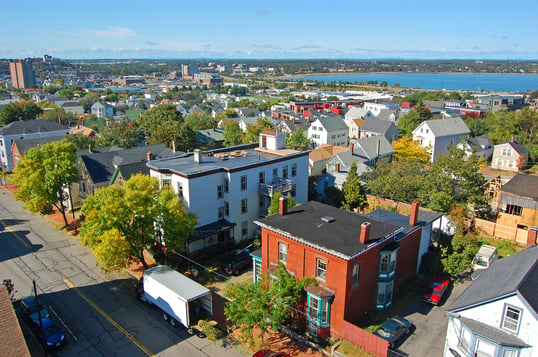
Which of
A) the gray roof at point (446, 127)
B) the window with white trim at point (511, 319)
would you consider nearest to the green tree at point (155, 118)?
the gray roof at point (446, 127)

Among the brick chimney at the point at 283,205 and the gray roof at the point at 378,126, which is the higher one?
the brick chimney at the point at 283,205

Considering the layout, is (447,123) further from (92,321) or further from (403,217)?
(92,321)

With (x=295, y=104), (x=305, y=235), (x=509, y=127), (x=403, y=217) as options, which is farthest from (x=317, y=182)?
(x=295, y=104)

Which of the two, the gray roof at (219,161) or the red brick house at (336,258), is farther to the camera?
the gray roof at (219,161)

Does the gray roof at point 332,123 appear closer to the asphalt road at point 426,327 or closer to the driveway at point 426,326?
the driveway at point 426,326

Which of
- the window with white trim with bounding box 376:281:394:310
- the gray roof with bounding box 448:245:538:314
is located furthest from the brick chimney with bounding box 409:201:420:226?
the gray roof with bounding box 448:245:538:314

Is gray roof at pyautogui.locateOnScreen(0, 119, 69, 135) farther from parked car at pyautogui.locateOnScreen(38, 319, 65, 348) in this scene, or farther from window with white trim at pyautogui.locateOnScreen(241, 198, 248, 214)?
parked car at pyautogui.locateOnScreen(38, 319, 65, 348)
